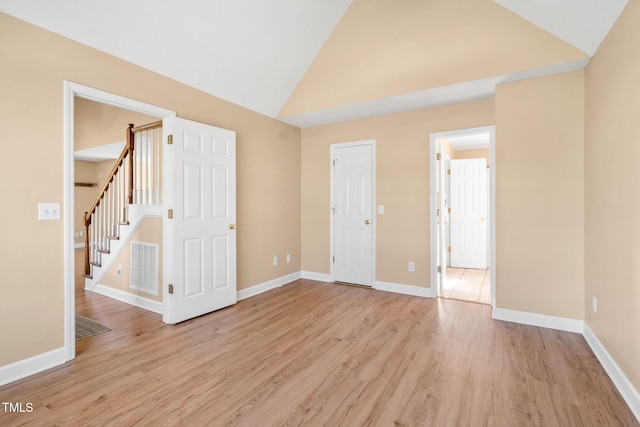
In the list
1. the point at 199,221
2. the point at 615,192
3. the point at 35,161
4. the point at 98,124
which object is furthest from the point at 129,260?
the point at 615,192

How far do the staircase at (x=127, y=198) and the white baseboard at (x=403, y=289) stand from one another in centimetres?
314

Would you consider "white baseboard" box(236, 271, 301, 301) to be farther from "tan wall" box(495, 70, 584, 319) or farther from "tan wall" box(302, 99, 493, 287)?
"tan wall" box(495, 70, 584, 319)

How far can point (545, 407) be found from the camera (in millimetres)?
1867

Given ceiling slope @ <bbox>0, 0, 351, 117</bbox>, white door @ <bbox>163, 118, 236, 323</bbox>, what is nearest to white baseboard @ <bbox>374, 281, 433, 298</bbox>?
white door @ <bbox>163, 118, 236, 323</bbox>

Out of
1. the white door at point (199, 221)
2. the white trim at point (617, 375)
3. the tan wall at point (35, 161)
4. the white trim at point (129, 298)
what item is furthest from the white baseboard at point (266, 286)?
the white trim at point (617, 375)

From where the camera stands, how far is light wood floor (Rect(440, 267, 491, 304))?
161 inches

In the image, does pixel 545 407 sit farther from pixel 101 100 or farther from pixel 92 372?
pixel 101 100

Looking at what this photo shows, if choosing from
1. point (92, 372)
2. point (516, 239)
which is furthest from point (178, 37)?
point (516, 239)

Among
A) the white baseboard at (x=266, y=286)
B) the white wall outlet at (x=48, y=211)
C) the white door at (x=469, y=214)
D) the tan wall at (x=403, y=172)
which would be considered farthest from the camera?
the white door at (x=469, y=214)

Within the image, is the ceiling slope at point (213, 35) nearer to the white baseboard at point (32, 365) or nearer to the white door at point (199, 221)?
the white door at point (199, 221)

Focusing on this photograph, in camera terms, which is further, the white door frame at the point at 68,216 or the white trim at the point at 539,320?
the white trim at the point at 539,320

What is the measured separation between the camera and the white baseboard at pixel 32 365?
83.9 inches

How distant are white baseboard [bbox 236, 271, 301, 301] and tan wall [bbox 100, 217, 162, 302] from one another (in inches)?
39.4

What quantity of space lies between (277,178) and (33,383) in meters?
3.41
